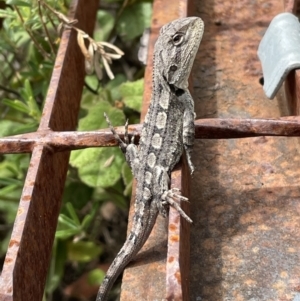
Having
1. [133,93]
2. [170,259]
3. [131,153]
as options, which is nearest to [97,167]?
[133,93]

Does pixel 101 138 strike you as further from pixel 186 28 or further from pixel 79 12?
pixel 79 12

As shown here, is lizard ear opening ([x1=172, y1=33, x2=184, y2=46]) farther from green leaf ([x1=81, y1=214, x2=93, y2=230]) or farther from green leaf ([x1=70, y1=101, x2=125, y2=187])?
green leaf ([x1=81, y1=214, x2=93, y2=230])

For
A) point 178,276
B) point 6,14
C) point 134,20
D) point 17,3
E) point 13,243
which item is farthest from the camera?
point 134,20

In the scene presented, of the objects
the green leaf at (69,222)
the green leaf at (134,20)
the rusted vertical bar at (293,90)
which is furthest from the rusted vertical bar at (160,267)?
the green leaf at (134,20)

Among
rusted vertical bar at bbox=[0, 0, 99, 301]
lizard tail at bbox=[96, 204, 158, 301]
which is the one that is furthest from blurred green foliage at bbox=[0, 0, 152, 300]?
lizard tail at bbox=[96, 204, 158, 301]

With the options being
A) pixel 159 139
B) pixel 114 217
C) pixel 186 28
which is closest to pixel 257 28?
pixel 186 28

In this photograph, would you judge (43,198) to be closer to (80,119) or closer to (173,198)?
(173,198)
